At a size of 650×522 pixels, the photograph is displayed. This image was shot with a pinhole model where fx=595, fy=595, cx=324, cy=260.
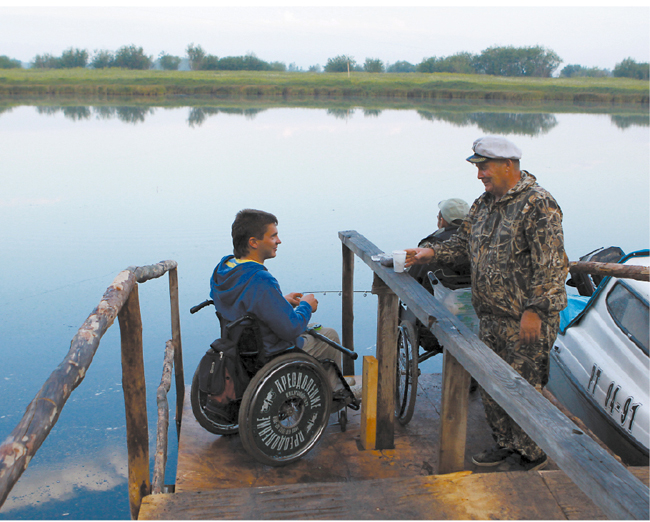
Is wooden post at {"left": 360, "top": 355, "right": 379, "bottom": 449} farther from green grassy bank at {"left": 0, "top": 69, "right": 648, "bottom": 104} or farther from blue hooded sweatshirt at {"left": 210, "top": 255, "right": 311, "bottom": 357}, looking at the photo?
green grassy bank at {"left": 0, "top": 69, "right": 648, "bottom": 104}

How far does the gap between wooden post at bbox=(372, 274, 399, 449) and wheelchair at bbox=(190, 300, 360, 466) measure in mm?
204

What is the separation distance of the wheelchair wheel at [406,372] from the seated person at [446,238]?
0.38 metres

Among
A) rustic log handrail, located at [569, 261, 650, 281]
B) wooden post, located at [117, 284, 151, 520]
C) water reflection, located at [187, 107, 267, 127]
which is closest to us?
wooden post, located at [117, 284, 151, 520]

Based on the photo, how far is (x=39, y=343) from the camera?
17.5 ft

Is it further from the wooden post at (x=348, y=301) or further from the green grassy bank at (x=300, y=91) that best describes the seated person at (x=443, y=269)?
the green grassy bank at (x=300, y=91)

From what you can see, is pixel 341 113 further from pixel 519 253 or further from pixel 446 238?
pixel 519 253

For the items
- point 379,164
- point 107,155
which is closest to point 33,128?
point 107,155

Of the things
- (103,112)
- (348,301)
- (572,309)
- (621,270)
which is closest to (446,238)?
(621,270)

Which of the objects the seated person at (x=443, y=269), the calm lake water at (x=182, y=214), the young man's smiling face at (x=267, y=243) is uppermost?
the young man's smiling face at (x=267, y=243)

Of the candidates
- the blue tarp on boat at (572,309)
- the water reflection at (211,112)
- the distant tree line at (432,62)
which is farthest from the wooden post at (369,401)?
the distant tree line at (432,62)

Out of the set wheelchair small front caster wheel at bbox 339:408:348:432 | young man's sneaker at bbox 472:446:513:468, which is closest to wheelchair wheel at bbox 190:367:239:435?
wheelchair small front caster wheel at bbox 339:408:348:432

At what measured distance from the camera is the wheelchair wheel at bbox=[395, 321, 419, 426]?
10.4 feet

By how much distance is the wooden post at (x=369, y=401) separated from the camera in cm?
289

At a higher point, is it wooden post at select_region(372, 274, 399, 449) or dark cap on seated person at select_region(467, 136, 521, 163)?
dark cap on seated person at select_region(467, 136, 521, 163)
